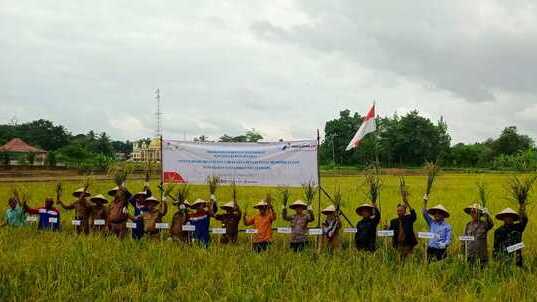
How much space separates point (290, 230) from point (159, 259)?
7.55 ft

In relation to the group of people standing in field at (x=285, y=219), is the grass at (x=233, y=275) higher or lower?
lower

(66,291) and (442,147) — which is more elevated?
(442,147)

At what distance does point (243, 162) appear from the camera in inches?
425

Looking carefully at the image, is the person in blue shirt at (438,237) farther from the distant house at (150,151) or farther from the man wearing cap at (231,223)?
the distant house at (150,151)

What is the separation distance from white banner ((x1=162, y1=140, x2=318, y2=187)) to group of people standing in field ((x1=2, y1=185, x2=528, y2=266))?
1.11 meters

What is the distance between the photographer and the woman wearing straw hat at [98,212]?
10.4 metres

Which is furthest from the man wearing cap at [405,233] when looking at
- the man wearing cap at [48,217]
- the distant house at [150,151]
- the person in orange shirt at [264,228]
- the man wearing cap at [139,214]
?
the man wearing cap at [48,217]

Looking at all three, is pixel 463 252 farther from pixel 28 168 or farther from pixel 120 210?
Answer: pixel 28 168

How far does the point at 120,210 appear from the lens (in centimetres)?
1008

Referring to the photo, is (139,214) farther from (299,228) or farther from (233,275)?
(233,275)

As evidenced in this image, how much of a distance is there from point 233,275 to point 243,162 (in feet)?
14.4

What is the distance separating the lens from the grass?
5.83 metres

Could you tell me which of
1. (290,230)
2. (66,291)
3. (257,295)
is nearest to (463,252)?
(290,230)

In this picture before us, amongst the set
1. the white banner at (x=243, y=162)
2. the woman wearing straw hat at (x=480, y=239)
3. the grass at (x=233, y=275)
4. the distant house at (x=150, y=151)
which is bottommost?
the grass at (x=233, y=275)
